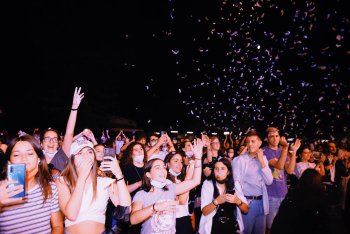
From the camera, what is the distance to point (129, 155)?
5.61m

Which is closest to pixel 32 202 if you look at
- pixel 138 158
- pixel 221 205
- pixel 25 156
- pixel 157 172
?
pixel 25 156

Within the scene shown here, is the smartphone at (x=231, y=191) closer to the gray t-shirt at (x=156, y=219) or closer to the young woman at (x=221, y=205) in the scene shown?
the young woman at (x=221, y=205)

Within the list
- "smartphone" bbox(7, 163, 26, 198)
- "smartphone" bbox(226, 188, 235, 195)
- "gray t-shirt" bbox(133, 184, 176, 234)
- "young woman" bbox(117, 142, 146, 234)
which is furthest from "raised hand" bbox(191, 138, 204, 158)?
"smartphone" bbox(7, 163, 26, 198)

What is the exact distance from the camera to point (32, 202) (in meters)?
2.74

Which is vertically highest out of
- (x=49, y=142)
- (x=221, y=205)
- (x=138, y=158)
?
(x=49, y=142)

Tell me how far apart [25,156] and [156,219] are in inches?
62.1

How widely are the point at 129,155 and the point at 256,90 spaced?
18190 millimetres

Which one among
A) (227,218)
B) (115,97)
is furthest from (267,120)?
(227,218)

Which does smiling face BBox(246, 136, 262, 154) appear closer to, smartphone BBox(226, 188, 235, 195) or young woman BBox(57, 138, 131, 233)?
smartphone BBox(226, 188, 235, 195)

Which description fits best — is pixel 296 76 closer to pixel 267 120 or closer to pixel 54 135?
pixel 267 120

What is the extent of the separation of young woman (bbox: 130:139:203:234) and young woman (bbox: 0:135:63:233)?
90 cm

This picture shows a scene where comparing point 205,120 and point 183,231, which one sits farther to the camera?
point 205,120

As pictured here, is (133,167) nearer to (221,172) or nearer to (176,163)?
(176,163)

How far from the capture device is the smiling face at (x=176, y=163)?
499cm
